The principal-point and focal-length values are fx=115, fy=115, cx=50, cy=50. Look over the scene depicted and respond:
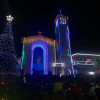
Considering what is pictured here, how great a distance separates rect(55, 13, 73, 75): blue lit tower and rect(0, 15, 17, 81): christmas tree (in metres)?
12.3

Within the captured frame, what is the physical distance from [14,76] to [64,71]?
42.6 ft

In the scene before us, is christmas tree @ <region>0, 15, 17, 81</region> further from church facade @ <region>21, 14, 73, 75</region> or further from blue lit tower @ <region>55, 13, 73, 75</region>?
blue lit tower @ <region>55, 13, 73, 75</region>

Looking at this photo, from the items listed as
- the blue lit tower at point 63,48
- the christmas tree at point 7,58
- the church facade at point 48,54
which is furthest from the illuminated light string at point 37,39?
the christmas tree at point 7,58

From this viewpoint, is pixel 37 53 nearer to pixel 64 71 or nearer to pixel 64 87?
pixel 64 71

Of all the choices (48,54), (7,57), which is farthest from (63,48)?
(7,57)

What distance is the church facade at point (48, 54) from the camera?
85.9ft

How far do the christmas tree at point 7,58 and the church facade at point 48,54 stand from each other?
8.92 meters

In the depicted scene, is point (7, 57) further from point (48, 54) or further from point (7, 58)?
point (48, 54)

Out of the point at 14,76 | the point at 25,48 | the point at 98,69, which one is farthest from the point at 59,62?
the point at 14,76

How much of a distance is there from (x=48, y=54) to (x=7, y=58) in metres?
12.9

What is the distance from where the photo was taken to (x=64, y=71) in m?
26.0

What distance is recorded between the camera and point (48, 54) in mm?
28000

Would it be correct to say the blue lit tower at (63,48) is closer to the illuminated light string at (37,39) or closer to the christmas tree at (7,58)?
the illuminated light string at (37,39)

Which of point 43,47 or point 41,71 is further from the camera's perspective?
point 43,47
